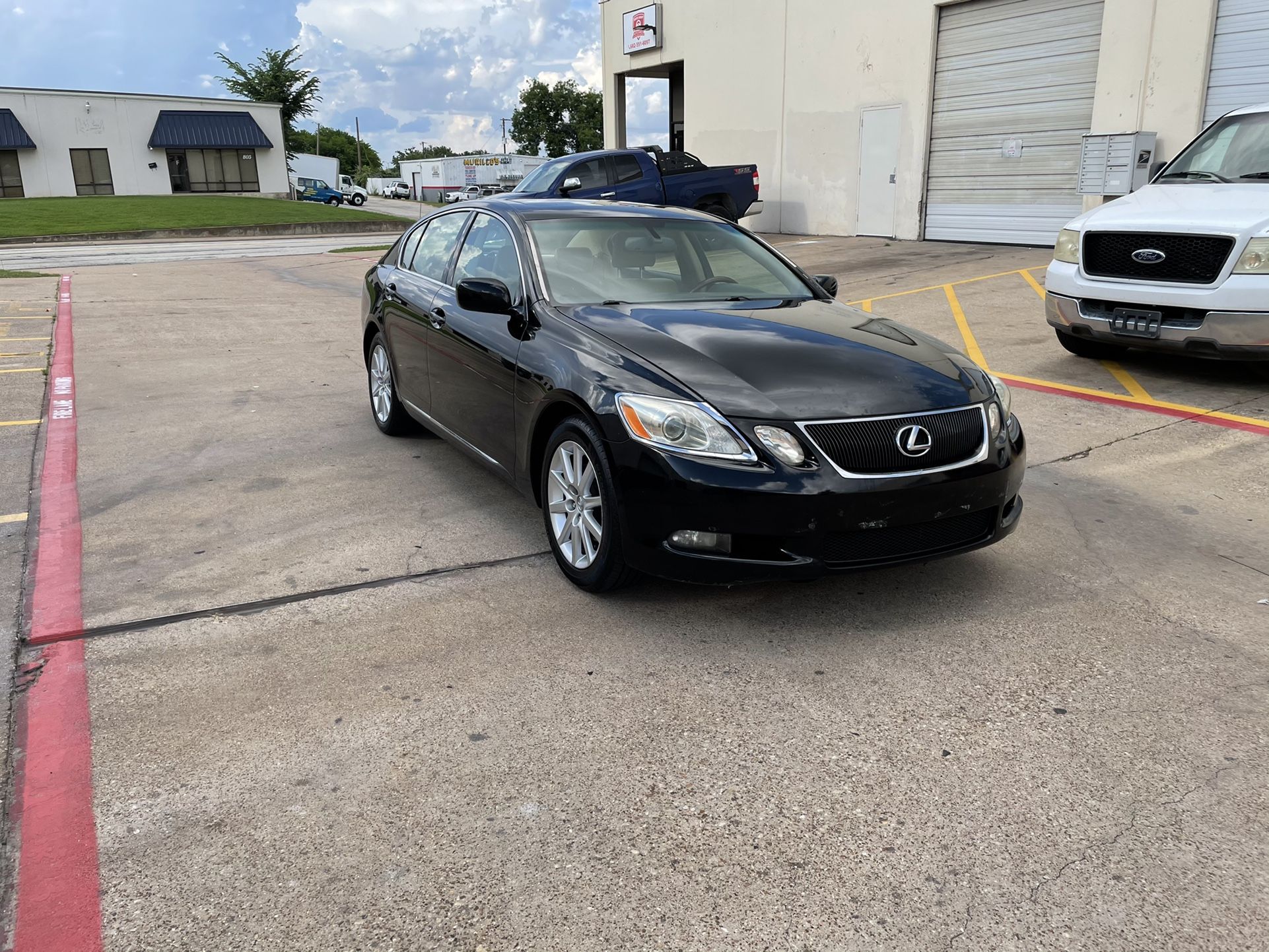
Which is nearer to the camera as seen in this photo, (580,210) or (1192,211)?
(580,210)

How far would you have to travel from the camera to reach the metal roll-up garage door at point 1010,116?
15.9m

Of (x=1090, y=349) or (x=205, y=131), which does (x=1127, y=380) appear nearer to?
(x=1090, y=349)

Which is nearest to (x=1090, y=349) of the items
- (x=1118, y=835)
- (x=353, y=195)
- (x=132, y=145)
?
(x=1118, y=835)

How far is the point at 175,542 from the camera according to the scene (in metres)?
4.74

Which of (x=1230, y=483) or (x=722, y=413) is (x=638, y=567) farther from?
(x=1230, y=483)

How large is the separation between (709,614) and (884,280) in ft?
35.5

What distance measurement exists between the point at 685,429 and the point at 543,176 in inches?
533

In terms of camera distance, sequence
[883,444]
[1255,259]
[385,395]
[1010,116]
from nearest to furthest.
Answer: [883,444]
[385,395]
[1255,259]
[1010,116]

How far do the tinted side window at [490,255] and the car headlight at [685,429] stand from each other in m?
1.27

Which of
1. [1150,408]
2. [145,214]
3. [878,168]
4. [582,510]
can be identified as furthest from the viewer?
[145,214]

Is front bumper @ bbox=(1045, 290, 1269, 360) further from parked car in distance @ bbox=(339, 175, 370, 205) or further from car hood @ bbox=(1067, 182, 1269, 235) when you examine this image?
parked car in distance @ bbox=(339, 175, 370, 205)

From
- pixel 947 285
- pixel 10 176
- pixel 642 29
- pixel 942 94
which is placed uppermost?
pixel 642 29

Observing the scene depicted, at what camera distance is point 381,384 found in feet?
21.6

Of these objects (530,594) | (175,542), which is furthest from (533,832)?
(175,542)
